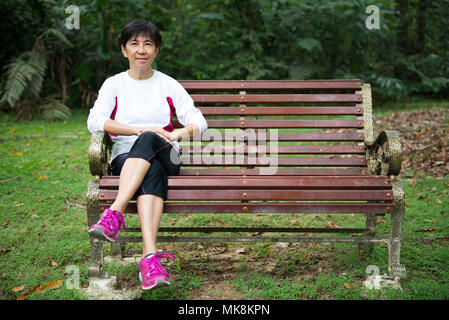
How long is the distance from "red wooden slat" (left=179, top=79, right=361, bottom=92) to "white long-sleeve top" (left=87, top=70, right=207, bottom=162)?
428 mm

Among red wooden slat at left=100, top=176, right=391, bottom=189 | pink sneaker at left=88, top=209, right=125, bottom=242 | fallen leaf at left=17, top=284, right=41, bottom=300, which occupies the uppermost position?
red wooden slat at left=100, top=176, right=391, bottom=189

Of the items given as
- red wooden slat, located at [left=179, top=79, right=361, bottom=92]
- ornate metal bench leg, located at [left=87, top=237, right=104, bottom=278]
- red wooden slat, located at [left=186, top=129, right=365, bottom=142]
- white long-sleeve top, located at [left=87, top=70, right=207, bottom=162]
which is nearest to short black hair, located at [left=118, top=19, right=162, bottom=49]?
white long-sleeve top, located at [left=87, top=70, right=207, bottom=162]

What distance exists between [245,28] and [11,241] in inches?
281

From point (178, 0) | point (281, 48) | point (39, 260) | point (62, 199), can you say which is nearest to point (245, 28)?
point (281, 48)

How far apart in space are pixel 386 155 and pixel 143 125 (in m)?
1.69

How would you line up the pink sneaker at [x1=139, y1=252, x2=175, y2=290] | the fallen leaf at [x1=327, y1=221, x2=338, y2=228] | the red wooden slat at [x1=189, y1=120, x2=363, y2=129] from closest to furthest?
the pink sneaker at [x1=139, y1=252, x2=175, y2=290] < the red wooden slat at [x1=189, y1=120, x2=363, y2=129] < the fallen leaf at [x1=327, y1=221, x2=338, y2=228]

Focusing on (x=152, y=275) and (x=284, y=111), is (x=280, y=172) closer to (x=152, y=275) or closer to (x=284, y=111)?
(x=284, y=111)

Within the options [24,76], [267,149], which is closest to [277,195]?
[267,149]

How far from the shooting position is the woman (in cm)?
252

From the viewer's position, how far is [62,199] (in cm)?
437

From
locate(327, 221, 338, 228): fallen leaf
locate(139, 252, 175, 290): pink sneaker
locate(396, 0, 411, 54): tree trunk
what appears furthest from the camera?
locate(396, 0, 411, 54): tree trunk

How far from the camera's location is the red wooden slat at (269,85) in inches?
133

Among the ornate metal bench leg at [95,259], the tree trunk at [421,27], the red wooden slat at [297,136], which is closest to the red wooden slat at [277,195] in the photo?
the ornate metal bench leg at [95,259]

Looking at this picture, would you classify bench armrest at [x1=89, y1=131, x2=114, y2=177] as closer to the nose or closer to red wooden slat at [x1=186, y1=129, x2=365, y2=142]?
the nose
